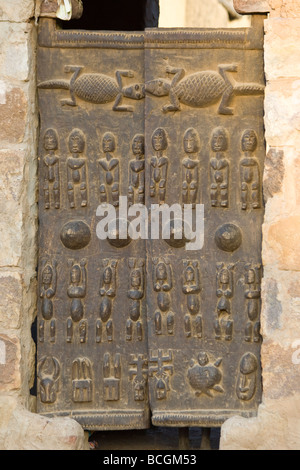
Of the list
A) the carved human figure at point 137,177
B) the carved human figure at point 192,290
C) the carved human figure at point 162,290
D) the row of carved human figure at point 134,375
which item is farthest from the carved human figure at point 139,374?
the carved human figure at point 137,177

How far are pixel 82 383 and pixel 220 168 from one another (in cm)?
117

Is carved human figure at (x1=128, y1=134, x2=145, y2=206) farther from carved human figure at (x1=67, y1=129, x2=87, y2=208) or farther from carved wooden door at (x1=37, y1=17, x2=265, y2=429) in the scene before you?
carved human figure at (x1=67, y1=129, x2=87, y2=208)

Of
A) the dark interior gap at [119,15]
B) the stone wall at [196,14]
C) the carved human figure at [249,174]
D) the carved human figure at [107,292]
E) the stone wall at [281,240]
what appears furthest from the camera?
the stone wall at [196,14]

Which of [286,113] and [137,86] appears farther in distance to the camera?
[137,86]

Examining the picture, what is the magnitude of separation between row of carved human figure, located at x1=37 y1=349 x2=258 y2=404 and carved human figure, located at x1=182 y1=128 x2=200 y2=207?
0.73 m

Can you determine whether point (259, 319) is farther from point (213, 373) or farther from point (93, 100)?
point (93, 100)

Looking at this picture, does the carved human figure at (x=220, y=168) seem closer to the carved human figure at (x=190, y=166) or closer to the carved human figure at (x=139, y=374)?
the carved human figure at (x=190, y=166)

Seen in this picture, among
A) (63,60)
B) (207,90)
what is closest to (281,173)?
(207,90)

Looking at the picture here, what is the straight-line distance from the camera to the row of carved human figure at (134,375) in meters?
3.76

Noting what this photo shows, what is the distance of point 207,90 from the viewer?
146 inches

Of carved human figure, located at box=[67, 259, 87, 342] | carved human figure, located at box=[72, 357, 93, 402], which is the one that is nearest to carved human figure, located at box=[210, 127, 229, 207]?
carved human figure, located at box=[67, 259, 87, 342]

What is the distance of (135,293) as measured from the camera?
150 inches

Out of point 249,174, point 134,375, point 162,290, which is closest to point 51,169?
point 162,290

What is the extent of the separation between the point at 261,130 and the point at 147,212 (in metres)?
0.63
